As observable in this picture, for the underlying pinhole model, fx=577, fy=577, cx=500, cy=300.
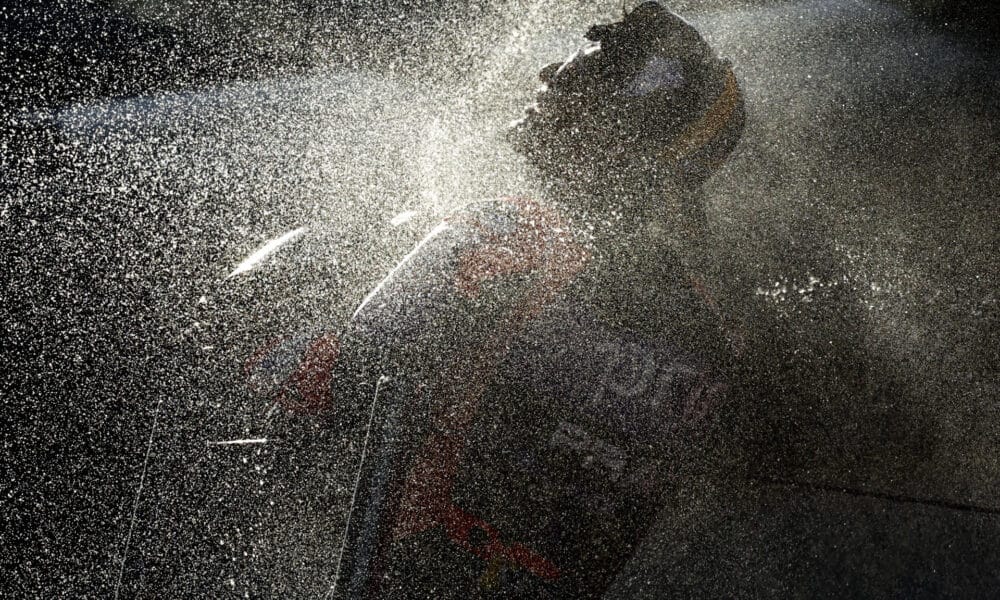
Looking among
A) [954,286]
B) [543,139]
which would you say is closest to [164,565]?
[543,139]

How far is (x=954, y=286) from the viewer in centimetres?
179

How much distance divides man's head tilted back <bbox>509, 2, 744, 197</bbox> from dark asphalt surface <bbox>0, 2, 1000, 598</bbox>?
521 millimetres

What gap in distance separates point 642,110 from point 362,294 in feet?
3.66

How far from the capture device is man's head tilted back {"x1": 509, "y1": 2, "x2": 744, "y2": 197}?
1.22 meters

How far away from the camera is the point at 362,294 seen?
194 cm

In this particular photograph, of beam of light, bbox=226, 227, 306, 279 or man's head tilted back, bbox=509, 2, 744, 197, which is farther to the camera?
beam of light, bbox=226, 227, 306, 279

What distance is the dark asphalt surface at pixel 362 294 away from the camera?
1326 mm

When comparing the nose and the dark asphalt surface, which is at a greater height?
the nose

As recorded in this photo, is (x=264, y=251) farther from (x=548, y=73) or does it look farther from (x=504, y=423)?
(x=504, y=423)

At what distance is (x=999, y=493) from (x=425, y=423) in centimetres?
149

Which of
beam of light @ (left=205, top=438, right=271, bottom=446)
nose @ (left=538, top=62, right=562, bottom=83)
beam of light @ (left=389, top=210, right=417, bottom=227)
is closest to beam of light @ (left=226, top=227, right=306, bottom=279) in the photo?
beam of light @ (left=389, top=210, right=417, bottom=227)

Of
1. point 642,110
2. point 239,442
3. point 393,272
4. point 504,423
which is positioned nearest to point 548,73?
point 642,110

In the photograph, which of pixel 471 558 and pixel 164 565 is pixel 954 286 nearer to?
pixel 471 558

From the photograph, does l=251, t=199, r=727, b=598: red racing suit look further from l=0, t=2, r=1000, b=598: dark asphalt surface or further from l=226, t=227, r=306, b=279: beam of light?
l=226, t=227, r=306, b=279: beam of light
